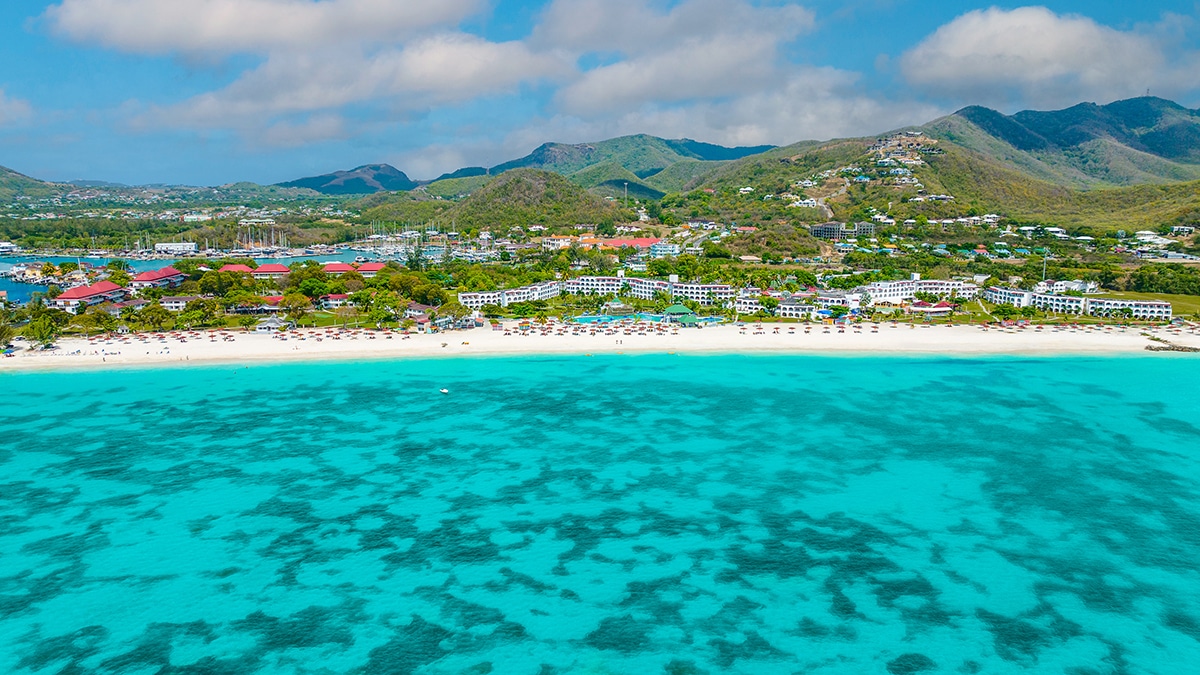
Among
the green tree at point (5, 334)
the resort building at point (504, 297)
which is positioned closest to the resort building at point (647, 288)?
the resort building at point (504, 297)

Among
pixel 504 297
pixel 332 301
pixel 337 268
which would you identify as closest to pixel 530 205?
pixel 337 268

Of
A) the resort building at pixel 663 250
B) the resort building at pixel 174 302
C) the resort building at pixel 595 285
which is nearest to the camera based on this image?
the resort building at pixel 174 302

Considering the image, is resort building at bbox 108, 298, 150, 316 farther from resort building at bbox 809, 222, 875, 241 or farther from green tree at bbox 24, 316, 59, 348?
resort building at bbox 809, 222, 875, 241

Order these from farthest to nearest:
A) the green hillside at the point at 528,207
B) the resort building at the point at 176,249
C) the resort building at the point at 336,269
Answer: the green hillside at the point at 528,207, the resort building at the point at 176,249, the resort building at the point at 336,269

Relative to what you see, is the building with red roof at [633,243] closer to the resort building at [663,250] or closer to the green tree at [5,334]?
the resort building at [663,250]

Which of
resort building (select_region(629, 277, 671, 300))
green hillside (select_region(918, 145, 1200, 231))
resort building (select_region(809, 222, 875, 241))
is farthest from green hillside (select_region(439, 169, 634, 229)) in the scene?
resort building (select_region(629, 277, 671, 300))

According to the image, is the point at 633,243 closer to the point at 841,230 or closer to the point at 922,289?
the point at 841,230
